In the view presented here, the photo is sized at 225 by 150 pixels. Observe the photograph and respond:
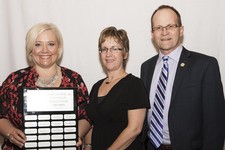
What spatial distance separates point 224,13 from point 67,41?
153cm

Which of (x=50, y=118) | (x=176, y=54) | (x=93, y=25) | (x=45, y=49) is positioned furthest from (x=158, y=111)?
(x=93, y=25)

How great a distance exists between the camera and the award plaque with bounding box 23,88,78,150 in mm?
2070

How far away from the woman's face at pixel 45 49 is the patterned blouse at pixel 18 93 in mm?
114

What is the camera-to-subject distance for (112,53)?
7.34 ft

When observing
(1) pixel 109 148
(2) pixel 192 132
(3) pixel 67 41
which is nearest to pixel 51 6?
(3) pixel 67 41

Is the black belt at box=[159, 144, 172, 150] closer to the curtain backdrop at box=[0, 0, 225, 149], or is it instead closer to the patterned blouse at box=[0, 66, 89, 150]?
the patterned blouse at box=[0, 66, 89, 150]

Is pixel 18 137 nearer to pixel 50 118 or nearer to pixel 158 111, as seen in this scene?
pixel 50 118

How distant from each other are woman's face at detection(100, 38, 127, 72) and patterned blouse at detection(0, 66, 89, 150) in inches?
11.4

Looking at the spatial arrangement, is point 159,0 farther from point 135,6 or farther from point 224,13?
point 224,13

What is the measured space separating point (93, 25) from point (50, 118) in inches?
45.9

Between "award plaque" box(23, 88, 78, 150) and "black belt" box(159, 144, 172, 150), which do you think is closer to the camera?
"award plaque" box(23, 88, 78, 150)

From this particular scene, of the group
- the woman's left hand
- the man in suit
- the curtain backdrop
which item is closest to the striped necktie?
the man in suit

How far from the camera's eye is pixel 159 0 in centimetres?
297

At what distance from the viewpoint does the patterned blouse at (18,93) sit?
222 cm
